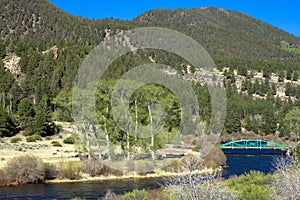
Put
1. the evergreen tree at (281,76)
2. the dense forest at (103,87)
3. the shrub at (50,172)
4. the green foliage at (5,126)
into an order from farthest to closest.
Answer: the evergreen tree at (281,76) < the green foliage at (5,126) < the dense forest at (103,87) < the shrub at (50,172)

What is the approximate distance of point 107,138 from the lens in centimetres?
5312

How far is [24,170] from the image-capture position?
136ft

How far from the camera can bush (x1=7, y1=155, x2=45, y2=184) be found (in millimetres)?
41281

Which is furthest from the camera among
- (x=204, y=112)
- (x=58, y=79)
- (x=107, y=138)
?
(x=58, y=79)

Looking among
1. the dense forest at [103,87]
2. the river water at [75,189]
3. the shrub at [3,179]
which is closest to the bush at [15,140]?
the dense forest at [103,87]

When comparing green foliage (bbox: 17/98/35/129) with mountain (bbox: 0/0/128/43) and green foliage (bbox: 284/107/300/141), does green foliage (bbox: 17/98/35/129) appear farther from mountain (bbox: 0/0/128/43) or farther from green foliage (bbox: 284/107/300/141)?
mountain (bbox: 0/0/128/43)

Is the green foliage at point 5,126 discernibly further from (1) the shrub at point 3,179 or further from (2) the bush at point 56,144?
(1) the shrub at point 3,179

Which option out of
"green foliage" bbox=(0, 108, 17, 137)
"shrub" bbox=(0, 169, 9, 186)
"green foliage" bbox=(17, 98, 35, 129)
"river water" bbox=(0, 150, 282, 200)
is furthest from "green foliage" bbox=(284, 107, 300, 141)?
"shrub" bbox=(0, 169, 9, 186)

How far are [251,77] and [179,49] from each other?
3053cm

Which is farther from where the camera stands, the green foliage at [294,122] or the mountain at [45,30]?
the mountain at [45,30]

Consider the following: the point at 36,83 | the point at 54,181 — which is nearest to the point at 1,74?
the point at 36,83

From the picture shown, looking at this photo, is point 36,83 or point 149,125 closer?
point 149,125

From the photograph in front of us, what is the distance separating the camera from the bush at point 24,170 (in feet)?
135

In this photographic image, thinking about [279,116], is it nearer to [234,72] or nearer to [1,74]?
[234,72]
